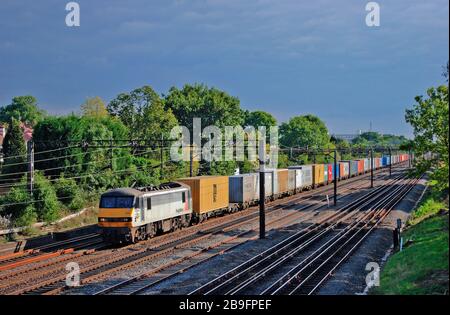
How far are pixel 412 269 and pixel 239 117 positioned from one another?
72931 mm

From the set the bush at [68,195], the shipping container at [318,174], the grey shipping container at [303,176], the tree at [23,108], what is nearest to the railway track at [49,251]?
the bush at [68,195]

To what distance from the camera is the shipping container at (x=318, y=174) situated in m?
75.5

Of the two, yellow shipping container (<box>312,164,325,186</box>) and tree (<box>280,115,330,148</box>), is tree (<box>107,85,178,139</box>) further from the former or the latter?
tree (<box>280,115,330,148</box>)

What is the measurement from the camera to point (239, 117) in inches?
3676

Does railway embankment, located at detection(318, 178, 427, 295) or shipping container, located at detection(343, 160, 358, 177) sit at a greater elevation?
shipping container, located at detection(343, 160, 358, 177)

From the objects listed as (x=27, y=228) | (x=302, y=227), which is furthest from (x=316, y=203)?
(x=27, y=228)

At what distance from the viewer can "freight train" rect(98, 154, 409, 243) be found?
102ft

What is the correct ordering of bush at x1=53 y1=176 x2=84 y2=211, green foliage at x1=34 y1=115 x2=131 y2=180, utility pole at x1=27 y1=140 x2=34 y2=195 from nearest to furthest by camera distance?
1. utility pole at x1=27 y1=140 x2=34 y2=195
2. bush at x1=53 y1=176 x2=84 y2=211
3. green foliage at x1=34 y1=115 x2=131 y2=180

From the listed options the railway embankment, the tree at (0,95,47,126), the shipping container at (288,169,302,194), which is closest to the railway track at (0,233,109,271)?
the railway embankment

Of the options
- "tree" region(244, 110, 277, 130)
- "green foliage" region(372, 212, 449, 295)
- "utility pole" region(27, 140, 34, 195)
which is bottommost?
"green foliage" region(372, 212, 449, 295)

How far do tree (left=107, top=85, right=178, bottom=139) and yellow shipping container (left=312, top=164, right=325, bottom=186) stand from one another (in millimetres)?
20002

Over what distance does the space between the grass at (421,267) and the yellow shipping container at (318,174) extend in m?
43.0
